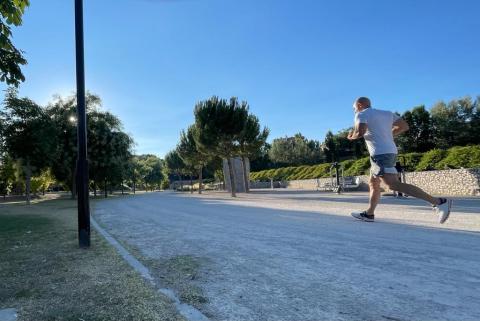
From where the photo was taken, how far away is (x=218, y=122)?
2494cm

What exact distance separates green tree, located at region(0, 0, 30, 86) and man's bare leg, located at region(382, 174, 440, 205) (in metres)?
5.72

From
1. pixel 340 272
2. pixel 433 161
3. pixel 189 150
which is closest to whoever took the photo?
pixel 340 272

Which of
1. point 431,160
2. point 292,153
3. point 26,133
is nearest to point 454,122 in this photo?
point 431,160

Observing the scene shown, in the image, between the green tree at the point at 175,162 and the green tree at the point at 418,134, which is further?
the green tree at the point at 175,162

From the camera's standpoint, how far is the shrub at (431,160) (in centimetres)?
2228

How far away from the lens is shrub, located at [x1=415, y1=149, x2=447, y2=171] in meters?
22.3

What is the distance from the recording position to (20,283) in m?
3.32

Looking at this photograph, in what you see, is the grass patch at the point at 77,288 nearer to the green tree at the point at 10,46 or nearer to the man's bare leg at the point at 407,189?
the green tree at the point at 10,46

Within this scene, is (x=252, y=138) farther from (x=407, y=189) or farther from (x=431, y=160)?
(x=407, y=189)

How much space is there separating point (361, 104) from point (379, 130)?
0.65 m

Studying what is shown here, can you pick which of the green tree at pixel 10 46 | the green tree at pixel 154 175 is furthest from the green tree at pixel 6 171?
the green tree at pixel 154 175

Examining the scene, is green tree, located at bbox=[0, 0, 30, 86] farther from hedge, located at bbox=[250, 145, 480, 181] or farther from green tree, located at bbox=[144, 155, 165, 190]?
green tree, located at bbox=[144, 155, 165, 190]

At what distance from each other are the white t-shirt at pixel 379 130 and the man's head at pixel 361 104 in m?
0.29

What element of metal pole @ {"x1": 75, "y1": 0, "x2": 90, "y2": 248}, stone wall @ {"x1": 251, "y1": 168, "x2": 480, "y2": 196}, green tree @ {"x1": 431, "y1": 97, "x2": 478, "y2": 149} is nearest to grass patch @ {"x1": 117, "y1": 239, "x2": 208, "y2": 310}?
metal pole @ {"x1": 75, "y1": 0, "x2": 90, "y2": 248}
